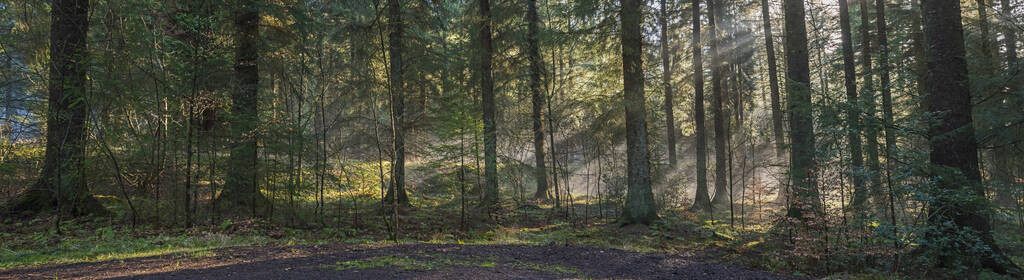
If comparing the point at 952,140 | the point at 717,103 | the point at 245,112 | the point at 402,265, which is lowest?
the point at 402,265

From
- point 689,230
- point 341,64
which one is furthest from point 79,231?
point 689,230

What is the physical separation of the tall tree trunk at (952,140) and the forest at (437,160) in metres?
0.03

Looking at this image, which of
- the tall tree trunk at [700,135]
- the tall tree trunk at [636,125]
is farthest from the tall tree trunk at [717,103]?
the tall tree trunk at [636,125]

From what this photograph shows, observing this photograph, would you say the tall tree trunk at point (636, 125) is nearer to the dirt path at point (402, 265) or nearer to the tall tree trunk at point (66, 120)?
the dirt path at point (402, 265)

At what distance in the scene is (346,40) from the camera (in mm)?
13672

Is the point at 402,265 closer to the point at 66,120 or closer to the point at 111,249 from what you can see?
the point at 111,249

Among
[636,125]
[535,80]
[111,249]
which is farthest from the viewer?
[535,80]

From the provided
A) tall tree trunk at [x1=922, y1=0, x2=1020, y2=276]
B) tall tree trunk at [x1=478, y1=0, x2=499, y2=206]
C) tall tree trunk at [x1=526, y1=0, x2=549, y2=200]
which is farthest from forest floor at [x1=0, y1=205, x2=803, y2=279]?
tall tree trunk at [x1=526, y1=0, x2=549, y2=200]

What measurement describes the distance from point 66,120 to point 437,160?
7323mm

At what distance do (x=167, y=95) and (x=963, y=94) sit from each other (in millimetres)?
14340

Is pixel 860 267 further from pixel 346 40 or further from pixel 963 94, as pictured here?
pixel 346 40

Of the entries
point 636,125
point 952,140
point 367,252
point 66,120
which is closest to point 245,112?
point 66,120

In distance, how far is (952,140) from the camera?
21.7ft

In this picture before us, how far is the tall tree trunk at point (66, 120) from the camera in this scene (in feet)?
26.1
